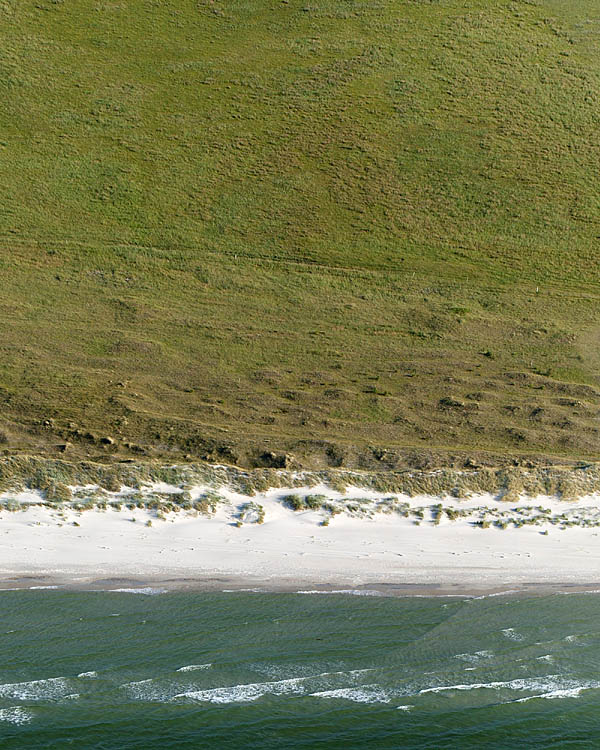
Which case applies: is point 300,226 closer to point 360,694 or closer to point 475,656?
point 475,656

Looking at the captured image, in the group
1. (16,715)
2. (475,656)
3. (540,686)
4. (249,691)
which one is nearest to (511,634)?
(475,656)

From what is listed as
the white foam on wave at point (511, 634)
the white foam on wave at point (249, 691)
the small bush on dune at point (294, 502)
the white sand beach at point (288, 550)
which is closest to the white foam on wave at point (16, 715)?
the white foam on wave at point (249, 691)

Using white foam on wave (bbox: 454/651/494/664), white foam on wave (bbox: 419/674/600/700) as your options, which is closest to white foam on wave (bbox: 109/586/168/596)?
white foam on wave (bbox: 419/674/600/700)

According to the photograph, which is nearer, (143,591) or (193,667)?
(193,667)

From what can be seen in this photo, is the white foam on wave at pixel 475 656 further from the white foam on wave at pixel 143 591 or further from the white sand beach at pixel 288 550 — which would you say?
the white foam on wave at pixel 143 591

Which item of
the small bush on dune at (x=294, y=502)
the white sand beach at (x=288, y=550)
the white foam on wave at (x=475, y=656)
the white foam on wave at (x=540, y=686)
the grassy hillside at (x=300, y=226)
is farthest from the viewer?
the grassy hillside at (x=300, y=226)

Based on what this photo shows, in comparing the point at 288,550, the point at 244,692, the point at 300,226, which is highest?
the point at 300,226
